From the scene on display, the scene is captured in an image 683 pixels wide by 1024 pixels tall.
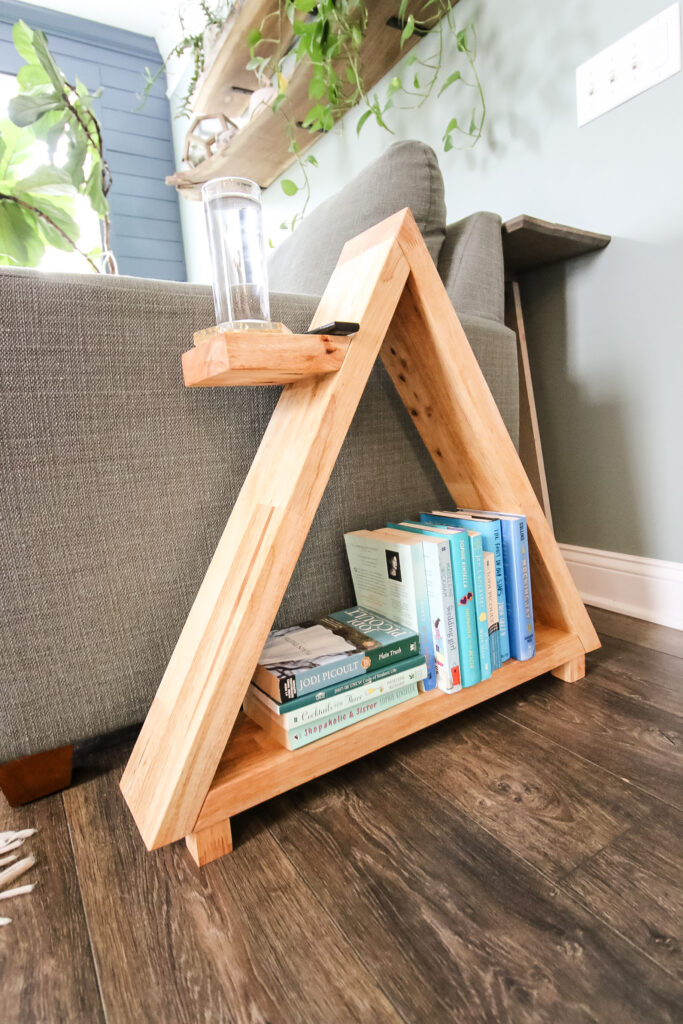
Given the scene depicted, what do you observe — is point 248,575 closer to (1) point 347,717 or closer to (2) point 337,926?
(1) point 347,717

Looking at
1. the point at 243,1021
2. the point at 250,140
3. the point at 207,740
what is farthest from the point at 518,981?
the point at 250,140

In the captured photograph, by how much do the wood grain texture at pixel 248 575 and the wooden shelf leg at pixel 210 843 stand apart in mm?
20

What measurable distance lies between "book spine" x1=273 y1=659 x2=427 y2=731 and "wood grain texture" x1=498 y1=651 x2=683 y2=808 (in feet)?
0.62

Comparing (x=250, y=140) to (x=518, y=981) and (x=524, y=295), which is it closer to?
(x=524, y=295)

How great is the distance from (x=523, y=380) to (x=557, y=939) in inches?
43.4

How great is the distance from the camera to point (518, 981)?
16.8 inches

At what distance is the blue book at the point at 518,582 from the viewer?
0.82 m

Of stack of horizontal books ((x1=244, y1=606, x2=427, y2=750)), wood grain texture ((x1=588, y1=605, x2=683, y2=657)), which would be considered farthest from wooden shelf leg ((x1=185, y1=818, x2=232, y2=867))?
wood grain texture ((x1=588, y1=605, x2=683, y2=657))

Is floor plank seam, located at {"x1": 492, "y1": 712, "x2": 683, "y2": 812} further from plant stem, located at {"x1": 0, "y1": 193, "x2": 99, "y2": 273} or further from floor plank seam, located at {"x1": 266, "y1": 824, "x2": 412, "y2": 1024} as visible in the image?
plant stem, located at {"x1": 0, "y1": 193, "x2": 99, "y2": 273}

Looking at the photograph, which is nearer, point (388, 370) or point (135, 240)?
point (388, 370)

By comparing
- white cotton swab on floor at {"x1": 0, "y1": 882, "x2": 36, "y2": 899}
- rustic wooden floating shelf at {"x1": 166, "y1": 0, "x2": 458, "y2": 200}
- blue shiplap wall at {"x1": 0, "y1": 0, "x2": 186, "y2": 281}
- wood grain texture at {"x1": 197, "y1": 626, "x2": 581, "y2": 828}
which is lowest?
white cotton swab on floor at {"x1": 0, "y1": 882, "x2": 36, "y2": 899}

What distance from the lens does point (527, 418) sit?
1314 mm

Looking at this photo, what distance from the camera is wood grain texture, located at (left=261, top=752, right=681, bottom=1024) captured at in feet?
1.36

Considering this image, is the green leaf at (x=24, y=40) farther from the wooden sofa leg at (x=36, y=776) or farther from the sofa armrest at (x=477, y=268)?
the wooden sofa leg at (x=36, y=776)
